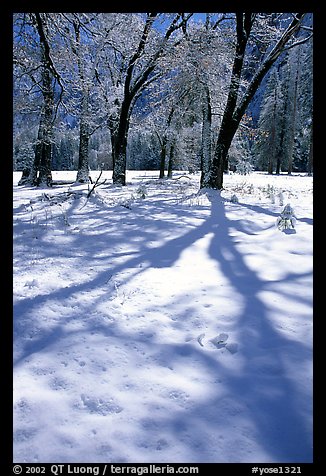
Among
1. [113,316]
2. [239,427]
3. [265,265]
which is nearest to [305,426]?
[239,427]

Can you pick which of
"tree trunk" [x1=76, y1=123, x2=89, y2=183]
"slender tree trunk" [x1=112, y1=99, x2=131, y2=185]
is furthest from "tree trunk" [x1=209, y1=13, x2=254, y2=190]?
"tree trunk" [x1=76, y1=123, x2=89, y2=183]

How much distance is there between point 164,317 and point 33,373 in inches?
43.0

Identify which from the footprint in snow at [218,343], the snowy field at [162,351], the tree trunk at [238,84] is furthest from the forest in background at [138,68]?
the footprint in snow at [218,343]

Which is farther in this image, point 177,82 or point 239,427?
point 177,82

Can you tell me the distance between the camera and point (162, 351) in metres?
2.12

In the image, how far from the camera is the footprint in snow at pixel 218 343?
83.8 inches

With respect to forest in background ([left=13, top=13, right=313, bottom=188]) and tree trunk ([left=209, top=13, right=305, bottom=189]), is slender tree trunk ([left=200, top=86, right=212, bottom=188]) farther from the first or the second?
tree trunk ([left=209, top=13, right=305, bottom=189])

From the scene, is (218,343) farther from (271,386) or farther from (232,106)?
(232,106)

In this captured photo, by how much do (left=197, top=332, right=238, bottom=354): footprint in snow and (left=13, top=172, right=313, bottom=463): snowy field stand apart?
1cm

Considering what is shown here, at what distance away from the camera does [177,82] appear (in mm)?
12398

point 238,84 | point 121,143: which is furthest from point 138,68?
point 238,84

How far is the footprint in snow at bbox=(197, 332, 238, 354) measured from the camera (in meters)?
2.13

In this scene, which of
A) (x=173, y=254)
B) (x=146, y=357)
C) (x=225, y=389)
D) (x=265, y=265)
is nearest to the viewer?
(x=225, y=389)
